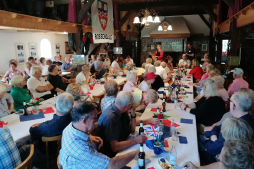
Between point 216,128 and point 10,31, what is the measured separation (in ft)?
34.5

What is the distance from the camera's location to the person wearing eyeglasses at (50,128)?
265cm

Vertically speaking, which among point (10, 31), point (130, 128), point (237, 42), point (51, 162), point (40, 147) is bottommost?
point (51, 162)

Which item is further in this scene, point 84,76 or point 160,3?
point 160,3

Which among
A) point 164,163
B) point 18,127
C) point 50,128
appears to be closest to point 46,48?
point 18,127

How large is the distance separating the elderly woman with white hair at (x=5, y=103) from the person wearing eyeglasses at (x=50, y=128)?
118cm

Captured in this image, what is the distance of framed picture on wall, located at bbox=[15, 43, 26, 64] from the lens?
34.6 feet

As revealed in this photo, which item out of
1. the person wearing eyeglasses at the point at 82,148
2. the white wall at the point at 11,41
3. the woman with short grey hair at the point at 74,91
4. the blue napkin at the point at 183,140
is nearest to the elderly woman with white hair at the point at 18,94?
the woman with short grey hair at the point at 74,91

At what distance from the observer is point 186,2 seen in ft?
34.6

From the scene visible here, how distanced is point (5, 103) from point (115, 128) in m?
2.51

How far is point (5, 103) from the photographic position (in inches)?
147

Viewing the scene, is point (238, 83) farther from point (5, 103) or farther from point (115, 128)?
point (5, 103)

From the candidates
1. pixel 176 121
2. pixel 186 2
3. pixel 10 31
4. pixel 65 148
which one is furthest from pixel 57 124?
pixel 186 2

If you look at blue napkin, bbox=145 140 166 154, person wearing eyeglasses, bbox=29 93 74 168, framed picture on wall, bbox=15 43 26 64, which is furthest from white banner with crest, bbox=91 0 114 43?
blue napkin, bbox=145 140 166 154

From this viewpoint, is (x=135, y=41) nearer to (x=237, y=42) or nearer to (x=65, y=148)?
(x=237, y=42)
